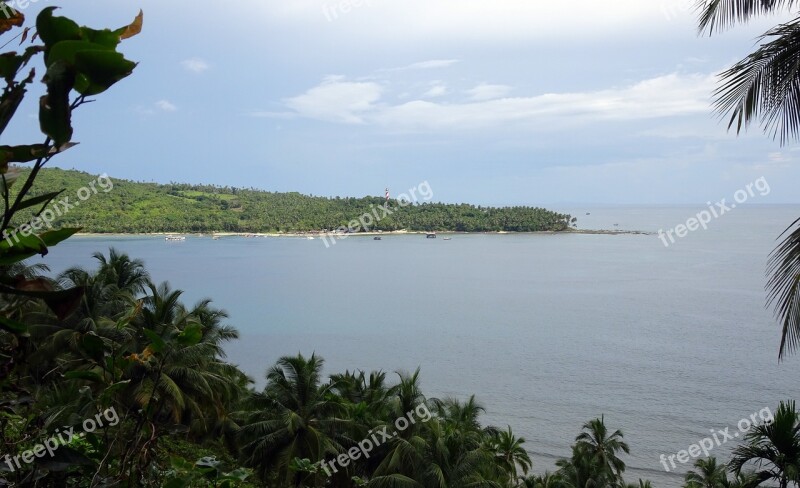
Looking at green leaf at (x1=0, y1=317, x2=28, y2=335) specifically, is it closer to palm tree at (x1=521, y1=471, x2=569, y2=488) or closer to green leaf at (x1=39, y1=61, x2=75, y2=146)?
green leaf at (x1=39, y1=61, x2=75, y2=146)

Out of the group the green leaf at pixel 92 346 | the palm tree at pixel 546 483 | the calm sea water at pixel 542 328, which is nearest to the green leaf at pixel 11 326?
the green leaf at pixel 92 346

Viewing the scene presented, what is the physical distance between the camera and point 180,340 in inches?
54.9

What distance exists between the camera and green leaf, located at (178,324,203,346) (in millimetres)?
1394

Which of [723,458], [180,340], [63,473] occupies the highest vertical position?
[180,340]

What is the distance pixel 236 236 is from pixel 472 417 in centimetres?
10716

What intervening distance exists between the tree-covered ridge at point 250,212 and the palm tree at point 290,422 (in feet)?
A: 199

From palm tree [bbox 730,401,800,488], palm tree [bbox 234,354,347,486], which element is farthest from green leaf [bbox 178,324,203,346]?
palm tree [bbox 234,354,347,486]

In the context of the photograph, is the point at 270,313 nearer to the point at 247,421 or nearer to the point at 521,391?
the point at 521,391

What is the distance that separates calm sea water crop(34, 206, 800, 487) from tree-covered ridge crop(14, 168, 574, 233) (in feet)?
20.4

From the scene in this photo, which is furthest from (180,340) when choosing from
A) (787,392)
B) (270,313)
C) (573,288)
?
(573,288)

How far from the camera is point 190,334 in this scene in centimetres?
143

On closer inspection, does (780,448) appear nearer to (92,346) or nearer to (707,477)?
(92,346)

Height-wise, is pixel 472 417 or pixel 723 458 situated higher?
pixel 472 417

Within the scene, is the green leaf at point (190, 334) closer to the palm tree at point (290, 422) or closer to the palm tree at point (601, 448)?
the palm tree at point (290, 422)
